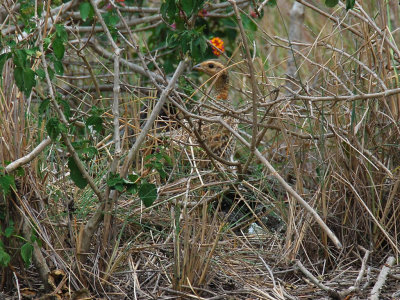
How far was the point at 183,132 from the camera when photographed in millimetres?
4492

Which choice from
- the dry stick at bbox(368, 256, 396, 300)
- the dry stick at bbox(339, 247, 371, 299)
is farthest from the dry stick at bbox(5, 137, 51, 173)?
the dry stick at bbox(368, 256, 396, 300)

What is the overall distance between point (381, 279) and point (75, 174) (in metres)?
1.57

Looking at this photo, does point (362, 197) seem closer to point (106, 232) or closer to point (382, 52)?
point (382, 52)

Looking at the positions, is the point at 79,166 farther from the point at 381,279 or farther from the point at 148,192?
the point at 381,279

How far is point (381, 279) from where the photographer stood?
3283mm

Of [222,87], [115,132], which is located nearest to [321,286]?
[115,132]

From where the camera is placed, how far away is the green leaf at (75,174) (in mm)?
3109

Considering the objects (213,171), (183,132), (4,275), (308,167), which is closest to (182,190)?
(213,171)

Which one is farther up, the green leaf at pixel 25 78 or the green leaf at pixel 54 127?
the green leaf at pixel 25 78

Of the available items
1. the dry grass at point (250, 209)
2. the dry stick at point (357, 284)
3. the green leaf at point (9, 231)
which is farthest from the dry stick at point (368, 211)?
the green leaf at point (9, 231)

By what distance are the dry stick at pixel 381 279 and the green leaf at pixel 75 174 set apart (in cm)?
146

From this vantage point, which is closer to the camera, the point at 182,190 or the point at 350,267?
the point at 350,267

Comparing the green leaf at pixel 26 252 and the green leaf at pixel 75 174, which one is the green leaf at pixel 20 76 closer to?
the green leaf at pixel 75 174

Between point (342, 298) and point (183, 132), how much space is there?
5.72ft
